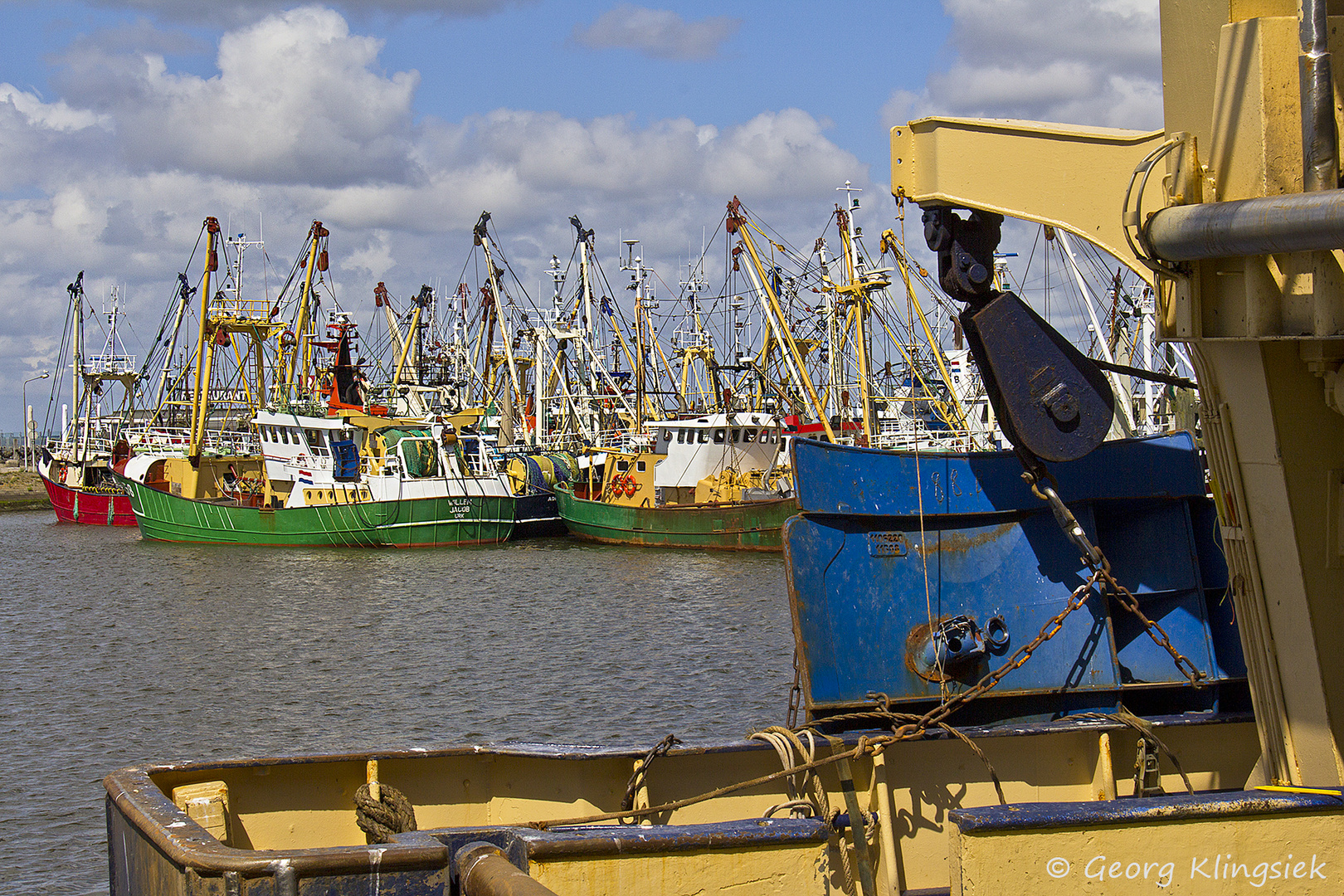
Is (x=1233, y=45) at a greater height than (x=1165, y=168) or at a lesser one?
greater

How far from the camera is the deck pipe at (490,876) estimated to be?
378 centimetres

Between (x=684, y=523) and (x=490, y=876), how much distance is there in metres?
30.4

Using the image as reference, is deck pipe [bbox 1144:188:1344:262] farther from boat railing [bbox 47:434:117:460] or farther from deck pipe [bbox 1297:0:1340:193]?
boat railing [bbox 47:434:117:460]

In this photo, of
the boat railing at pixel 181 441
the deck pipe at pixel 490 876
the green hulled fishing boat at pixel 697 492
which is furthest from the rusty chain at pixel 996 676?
the boat railing at pixel 181 441

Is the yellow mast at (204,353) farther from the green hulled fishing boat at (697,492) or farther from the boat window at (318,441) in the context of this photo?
the green hulled fishing boat at (697,492)

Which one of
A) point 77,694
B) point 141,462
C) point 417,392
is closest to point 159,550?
point 141,462

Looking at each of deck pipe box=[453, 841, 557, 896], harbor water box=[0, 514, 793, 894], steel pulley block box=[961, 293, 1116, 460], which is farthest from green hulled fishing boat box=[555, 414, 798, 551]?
deck pipe box=[453, 841, 557, 896]

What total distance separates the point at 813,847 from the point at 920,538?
374 cm

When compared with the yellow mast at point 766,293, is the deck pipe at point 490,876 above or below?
below

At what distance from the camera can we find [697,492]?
35656 mm

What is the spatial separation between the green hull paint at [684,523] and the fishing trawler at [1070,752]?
24.3 m

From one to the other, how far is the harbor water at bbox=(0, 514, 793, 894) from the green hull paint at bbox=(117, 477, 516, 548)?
2.55 m

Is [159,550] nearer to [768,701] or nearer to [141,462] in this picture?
[141,462]

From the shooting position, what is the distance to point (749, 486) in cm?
3481
